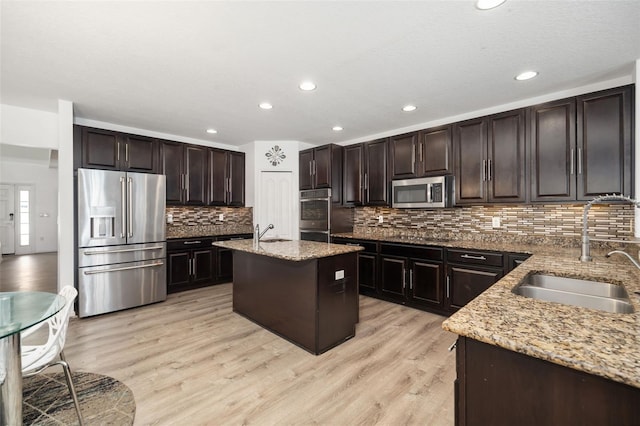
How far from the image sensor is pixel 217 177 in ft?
16.7

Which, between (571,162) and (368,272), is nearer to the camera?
(571,162)

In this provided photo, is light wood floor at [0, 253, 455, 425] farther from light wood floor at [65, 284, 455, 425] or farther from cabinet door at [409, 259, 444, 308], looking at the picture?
cabinet door at [409, 259, 444, 308]

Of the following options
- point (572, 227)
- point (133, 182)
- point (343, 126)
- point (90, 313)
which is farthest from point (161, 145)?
point (572, 227)

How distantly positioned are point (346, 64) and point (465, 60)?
98 cm

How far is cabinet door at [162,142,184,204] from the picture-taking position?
4.47 m

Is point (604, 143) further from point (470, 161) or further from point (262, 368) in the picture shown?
point (262, 368)

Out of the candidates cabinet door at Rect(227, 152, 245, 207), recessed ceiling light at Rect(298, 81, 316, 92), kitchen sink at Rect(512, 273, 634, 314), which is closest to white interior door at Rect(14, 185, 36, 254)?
cabinet door at Rect(227, 152, 245, 207)

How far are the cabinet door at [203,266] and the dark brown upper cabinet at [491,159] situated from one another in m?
3.88

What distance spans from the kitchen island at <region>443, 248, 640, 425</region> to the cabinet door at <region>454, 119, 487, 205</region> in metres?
2.48

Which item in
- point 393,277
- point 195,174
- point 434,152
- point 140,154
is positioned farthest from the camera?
point 195,174

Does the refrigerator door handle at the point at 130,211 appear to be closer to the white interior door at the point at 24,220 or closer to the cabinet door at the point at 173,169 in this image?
the cabinet door at the point at 173,169

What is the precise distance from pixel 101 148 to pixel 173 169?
0.95 m

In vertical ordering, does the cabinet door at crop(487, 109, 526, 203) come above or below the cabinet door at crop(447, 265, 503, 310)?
above

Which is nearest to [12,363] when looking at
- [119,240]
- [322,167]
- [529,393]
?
[529,393]
